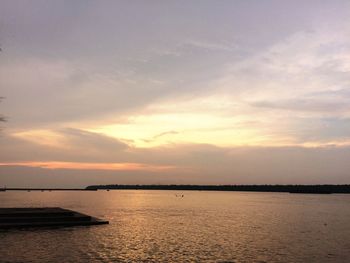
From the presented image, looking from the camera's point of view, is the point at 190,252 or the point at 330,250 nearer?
the point at 190,252

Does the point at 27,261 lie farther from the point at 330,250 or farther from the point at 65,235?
the point at 330,250

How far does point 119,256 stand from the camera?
101 ft

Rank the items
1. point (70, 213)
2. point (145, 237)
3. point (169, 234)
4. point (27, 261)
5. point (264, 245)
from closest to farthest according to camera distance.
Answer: point (27, 261), point (264, 245), point (145, 237), point (169, 234), point (70, 213)

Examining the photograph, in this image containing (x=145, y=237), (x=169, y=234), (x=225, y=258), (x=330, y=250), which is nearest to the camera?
(x=225, y=258)

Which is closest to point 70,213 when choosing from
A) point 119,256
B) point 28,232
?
point 28,232

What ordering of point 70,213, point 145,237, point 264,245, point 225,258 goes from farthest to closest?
point 70,213 → point 145,237 → point 264,245 → point 225,258

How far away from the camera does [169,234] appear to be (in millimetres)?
45469

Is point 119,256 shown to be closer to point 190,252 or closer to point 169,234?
point 190,252

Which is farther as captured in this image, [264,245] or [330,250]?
[264,245]

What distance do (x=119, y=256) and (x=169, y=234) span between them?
1516 cm

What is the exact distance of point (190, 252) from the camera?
109 ft

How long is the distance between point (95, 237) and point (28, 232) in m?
6.14

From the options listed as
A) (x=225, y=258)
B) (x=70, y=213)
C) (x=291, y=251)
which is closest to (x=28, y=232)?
(x=70, y=213)

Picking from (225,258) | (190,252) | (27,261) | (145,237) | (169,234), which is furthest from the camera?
(169,234)
